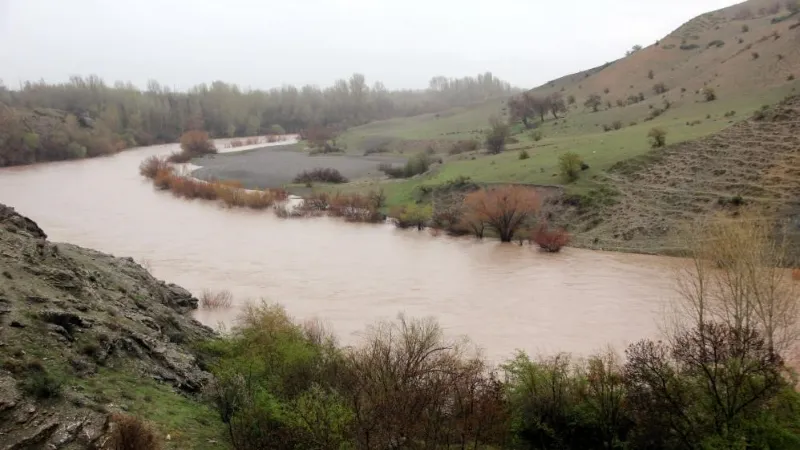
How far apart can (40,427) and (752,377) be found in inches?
586

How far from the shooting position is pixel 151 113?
123 metres

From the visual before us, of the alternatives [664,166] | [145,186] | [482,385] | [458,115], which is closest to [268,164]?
[145,186]

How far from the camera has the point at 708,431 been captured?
529 inches

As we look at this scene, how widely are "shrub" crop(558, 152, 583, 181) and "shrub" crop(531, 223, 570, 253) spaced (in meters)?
6.33

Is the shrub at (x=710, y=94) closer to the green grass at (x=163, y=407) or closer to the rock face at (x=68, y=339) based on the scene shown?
the rock face at (x=68, y=339)

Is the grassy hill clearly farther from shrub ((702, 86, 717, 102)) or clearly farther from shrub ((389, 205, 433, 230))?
shrub ((389, 205, 433, 230))

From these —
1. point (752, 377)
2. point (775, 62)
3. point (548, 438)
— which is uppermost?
point (775, 62)

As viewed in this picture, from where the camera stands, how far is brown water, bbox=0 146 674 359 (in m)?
25.6

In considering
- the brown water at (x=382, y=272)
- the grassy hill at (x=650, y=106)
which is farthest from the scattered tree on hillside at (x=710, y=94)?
the brown water at (x=382, y=272)

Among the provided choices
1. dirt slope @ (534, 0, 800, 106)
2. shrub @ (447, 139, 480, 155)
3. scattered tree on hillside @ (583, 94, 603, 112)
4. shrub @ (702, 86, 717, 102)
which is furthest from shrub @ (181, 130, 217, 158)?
shrub @ (702, 86, 717, 102)

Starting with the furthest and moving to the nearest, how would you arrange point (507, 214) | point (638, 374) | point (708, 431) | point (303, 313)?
point (507, 214) → point (303, 313) → point (638, 374) → point (708, 431)

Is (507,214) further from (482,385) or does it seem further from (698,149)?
(482,385)

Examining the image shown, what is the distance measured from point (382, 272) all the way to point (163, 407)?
2102 centimetres

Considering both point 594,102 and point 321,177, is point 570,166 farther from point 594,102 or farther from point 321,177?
point 321,177
